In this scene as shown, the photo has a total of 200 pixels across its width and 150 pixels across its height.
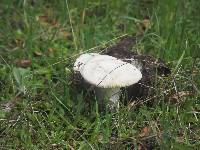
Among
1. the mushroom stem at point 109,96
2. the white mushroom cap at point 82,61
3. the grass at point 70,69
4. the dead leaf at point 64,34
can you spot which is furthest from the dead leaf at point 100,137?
the dead leaf at point 64,34

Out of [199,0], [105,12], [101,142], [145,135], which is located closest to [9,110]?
[101,142]

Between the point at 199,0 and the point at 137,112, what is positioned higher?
the point at 199,0

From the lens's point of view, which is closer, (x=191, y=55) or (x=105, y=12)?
(x=191, y=55)

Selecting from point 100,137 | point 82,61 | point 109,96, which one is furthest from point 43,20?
point 100,137

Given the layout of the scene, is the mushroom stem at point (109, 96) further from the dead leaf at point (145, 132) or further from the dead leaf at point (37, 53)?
the dead leaf at point (37, 53)

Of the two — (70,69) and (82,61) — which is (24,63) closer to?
(70,69)

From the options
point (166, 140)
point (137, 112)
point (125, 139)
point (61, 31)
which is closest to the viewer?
point (166, 140)

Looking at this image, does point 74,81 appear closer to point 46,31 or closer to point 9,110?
point 9,110
